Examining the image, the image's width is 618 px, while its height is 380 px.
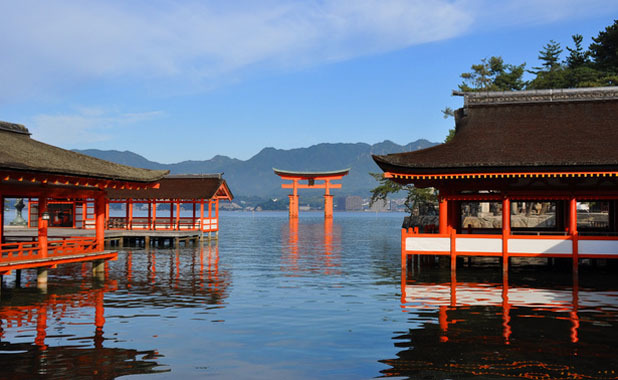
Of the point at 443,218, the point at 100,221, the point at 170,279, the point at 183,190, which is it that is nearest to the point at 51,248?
the point at 100,221

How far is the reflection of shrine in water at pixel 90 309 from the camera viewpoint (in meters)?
12.1

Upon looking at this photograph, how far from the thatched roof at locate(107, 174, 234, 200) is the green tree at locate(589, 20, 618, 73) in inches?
1499

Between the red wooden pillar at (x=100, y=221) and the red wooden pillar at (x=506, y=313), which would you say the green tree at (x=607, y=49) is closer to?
the red wooden pillar at (x=506, y=313)

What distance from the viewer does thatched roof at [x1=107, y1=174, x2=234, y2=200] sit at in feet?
164

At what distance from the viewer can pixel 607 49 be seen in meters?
58.0

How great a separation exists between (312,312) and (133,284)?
383 inches

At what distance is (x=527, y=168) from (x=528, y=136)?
3658 mm

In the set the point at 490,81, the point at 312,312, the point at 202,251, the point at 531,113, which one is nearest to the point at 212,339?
the point at 312,312

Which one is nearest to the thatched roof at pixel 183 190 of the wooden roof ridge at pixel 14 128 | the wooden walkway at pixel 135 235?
the wooden walkway at pixel 135 235

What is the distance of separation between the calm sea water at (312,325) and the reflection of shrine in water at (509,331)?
0.04 meters

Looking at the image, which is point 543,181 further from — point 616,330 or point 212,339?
point 212,339

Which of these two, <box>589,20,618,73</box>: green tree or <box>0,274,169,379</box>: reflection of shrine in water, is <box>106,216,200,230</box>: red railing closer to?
<box>0,274,169,379</box>: reflection of shrine in water

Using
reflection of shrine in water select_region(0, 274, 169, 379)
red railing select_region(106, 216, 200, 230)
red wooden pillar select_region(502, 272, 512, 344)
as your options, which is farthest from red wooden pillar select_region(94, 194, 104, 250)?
red railing select_region(106, 216, 200, 230)

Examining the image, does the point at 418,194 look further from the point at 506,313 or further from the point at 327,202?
the point at 327,202
